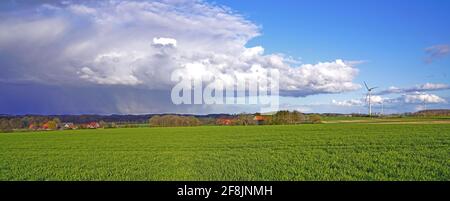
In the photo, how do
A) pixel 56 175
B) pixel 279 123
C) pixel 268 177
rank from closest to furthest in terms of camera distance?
pixel 268 177 → pixel 56 175 → pixel 279 123

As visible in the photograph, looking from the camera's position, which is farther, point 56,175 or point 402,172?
point 56,175

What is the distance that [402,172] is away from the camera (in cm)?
635

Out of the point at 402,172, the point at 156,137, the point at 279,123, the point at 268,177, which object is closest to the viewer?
the point at 268,177

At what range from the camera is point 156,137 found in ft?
47.8
